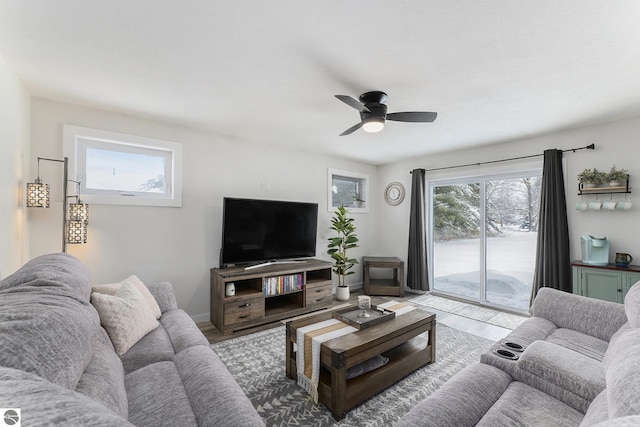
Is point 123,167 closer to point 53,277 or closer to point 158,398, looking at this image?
point 53,277

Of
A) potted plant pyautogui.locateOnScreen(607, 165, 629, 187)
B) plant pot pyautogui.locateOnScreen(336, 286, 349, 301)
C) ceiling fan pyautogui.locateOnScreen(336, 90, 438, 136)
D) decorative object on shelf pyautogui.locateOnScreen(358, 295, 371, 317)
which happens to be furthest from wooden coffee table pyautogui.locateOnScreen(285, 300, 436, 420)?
potted plant pyautogui.locateOnScreen(607, 165, 629, 187)

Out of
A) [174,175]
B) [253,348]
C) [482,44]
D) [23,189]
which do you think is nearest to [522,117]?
[482,44]

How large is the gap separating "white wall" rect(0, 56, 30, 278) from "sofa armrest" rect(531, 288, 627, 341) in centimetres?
402

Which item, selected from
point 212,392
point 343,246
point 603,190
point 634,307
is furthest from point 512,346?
point 343,246

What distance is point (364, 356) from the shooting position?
6.44 feet

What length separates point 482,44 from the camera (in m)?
1.77

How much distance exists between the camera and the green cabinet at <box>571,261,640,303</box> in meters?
2.81

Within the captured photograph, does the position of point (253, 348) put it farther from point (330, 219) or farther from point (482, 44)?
point (482, 44)

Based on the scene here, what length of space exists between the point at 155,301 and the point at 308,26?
2340 mm

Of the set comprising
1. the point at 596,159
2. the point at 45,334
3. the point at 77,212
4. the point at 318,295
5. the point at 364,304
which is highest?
the point at 596,159

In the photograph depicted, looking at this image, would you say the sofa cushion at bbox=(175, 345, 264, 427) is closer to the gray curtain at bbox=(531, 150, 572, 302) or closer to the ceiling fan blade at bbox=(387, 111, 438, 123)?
the ceiling fan blade at bbox=(387, 111, 438, 123)

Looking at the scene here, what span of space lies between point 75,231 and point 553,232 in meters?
5.08

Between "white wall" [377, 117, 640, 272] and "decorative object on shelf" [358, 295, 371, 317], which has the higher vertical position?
"white wall" [377, 117, 640, 272]

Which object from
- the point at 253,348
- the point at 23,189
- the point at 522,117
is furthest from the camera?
the point at 522,117
